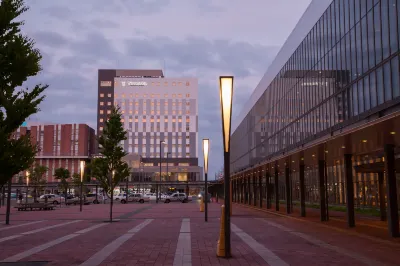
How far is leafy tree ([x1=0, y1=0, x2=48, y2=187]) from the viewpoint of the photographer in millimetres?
10344

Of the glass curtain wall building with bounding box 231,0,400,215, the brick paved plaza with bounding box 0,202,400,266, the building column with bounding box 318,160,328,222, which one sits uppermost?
the glass curtain wall building with bounding box 231,0,400,215

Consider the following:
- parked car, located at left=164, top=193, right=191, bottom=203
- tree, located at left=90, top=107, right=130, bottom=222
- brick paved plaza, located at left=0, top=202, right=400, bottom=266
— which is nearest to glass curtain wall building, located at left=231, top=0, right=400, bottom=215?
brick paved plaza, located at left=0, top=202, right=400, bottom=266

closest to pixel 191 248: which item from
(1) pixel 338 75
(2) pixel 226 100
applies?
(2) pixel 226 100

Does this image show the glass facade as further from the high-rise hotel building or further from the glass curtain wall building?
the high-rise hotel building

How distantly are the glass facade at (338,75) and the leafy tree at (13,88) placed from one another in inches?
604

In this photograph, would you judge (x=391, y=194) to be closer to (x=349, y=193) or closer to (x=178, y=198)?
(x=349, y=193)

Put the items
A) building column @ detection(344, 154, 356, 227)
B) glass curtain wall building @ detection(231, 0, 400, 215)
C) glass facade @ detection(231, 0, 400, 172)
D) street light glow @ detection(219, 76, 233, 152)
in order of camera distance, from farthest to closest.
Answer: building column @ detection(344, 154, 356, 227)
glass curtain wall building @ detection(231, 0, 400, 215)
glass facade @ detection(231, 0, 400, 172)
street light glow @ detection(219, 76, 233, 152)

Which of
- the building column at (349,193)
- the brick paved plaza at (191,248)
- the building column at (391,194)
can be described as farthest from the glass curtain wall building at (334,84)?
the brick paved plaza at (191,248)

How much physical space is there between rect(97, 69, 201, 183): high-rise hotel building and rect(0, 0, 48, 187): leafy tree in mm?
161784

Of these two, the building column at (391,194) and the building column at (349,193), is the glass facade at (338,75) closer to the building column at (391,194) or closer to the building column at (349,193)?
the building column at (391,194)

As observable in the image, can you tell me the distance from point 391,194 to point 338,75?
11.2 m

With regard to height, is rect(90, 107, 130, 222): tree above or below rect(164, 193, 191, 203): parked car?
above

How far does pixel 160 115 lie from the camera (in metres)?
176

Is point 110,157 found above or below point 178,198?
above
